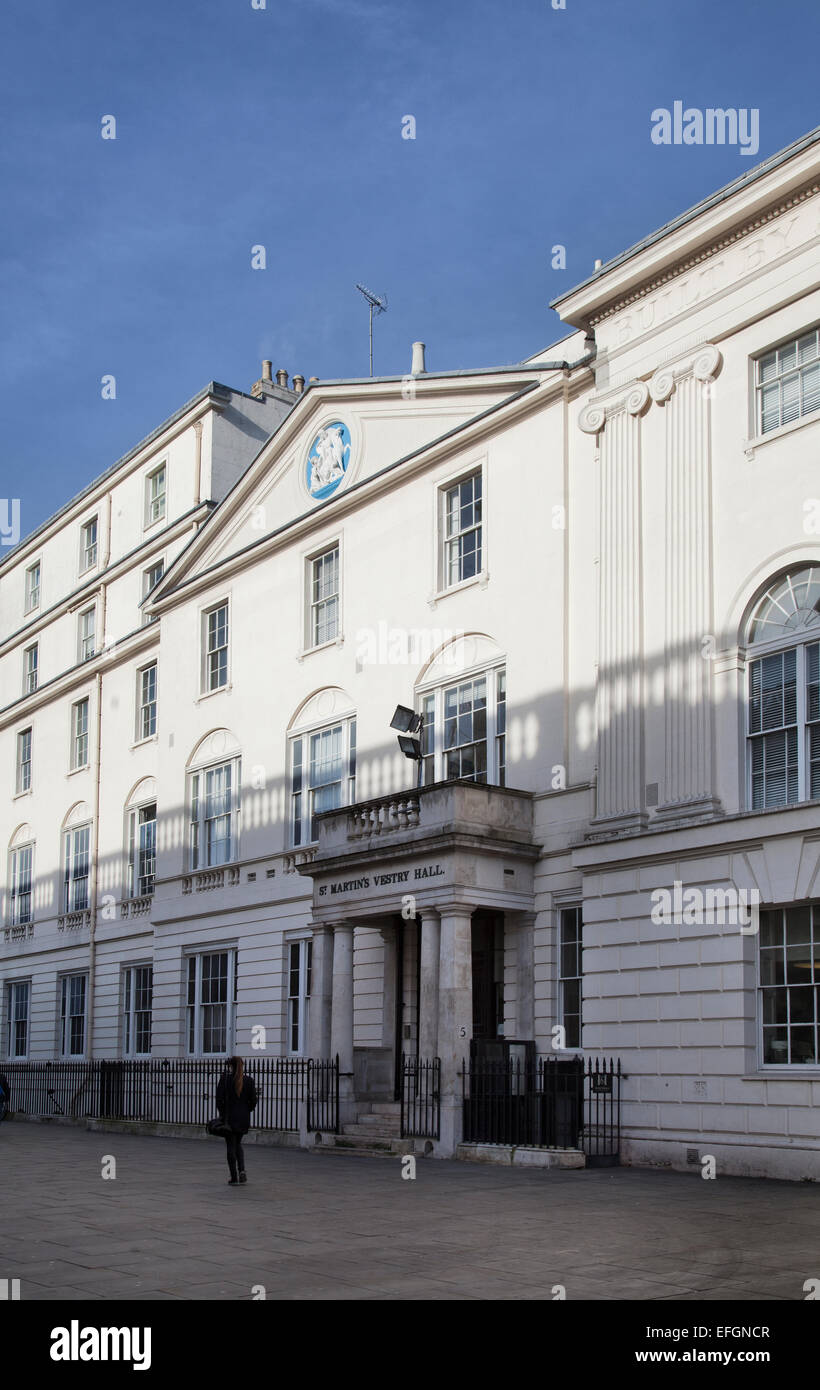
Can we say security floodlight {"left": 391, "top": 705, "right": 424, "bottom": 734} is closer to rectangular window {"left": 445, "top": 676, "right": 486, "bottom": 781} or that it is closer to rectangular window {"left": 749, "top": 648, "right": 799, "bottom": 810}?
rectangular window {"left": 445, "top": 676, "right": 486, "bottom": 781}

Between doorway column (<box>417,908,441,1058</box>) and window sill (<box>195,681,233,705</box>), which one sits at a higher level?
window sill (<box>195,681,233,705</box>)

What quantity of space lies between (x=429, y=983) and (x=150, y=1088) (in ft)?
40.2

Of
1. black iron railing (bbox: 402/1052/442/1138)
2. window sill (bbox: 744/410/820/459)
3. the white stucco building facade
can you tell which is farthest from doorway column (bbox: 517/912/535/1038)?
window sill (bbox: 744/410/820/459)

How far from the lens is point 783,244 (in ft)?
62.6

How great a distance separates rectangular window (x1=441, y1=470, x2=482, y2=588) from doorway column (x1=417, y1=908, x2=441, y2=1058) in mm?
6290

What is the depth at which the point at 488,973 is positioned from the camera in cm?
2327

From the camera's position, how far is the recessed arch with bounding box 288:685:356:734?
27.4 metres

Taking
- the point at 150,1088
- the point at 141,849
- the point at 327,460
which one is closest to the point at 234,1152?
the point at 150,1088

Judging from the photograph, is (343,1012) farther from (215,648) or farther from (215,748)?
(215,648)

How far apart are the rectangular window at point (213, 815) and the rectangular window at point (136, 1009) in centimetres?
406

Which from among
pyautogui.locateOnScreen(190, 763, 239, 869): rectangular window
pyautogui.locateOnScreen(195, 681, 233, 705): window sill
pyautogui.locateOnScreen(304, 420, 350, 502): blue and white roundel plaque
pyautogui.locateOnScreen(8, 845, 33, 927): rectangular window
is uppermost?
pyautogui.locateOnScreen(304, 420, 350, 502): blue and white roundel plaque

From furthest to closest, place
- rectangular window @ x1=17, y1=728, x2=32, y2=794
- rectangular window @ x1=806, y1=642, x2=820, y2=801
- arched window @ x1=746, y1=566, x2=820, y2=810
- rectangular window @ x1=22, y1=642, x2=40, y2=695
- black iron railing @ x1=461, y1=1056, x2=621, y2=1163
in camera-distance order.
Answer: rectangular window @ x1=22, y1=642, x2=40, y2=695 < rectangular window @ x1=17, y1=728, x2=32, y2=794 < black iron railing @ x1=461, y1=1056, x2=621, y2=1163 < arched window @ x1=746, y1=566, x2=820, y2=810 < rectangular window @ x1=806, y1=642, x2=820, y2=801
